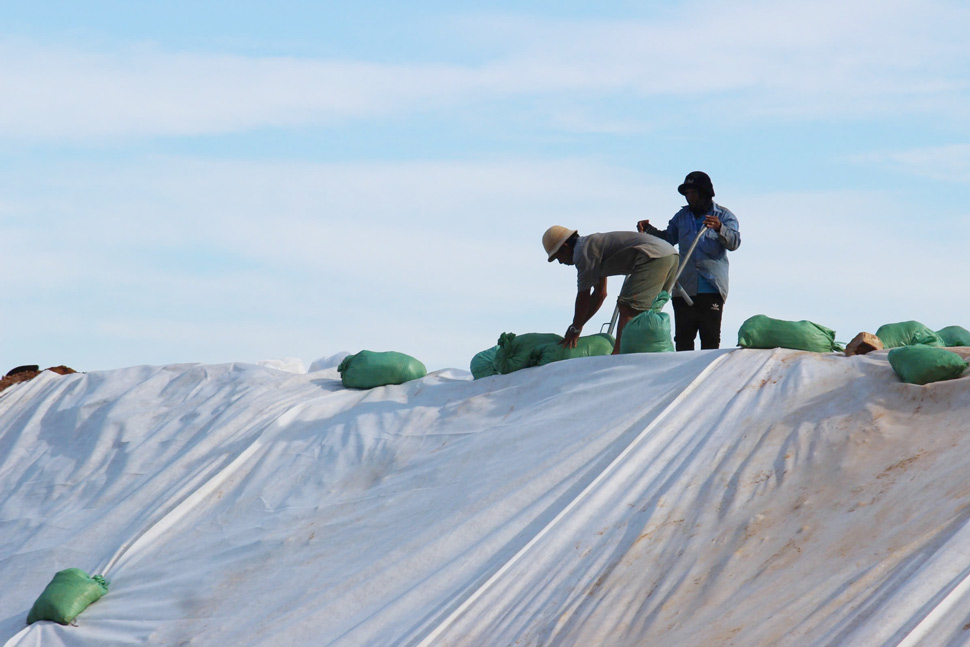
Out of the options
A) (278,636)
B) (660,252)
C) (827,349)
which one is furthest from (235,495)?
(827,349)

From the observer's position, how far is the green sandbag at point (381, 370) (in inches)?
247

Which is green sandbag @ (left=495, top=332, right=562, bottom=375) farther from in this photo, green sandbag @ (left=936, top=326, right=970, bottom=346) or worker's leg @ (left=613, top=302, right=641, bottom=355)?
green sandbag @ (left=936, top=326, right=970, bottom=346)

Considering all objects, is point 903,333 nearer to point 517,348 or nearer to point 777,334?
point 777,334

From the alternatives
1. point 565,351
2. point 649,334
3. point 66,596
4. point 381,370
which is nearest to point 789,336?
point 649,334

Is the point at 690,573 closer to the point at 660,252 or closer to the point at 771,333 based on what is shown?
the point at 771,333

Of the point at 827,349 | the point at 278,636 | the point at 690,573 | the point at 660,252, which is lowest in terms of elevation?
the point at 278,636

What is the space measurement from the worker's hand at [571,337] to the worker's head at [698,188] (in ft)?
3.00

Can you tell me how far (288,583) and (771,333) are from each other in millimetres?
2367

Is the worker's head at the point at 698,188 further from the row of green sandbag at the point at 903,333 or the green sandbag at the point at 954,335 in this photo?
Answer: the green sandbag at the point at 954,335

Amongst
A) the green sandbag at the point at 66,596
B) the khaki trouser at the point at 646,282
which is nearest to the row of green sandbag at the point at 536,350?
the khaki trouser at the point at 646,282

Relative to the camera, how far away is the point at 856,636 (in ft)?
9.55

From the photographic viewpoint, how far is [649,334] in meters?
5.51

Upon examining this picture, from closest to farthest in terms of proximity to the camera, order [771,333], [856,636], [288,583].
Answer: [856,636] < [288,583] < [771,333]

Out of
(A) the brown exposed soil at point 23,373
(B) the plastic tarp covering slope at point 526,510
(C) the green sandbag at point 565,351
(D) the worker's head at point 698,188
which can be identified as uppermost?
(D) the worker's head at point 698,188
